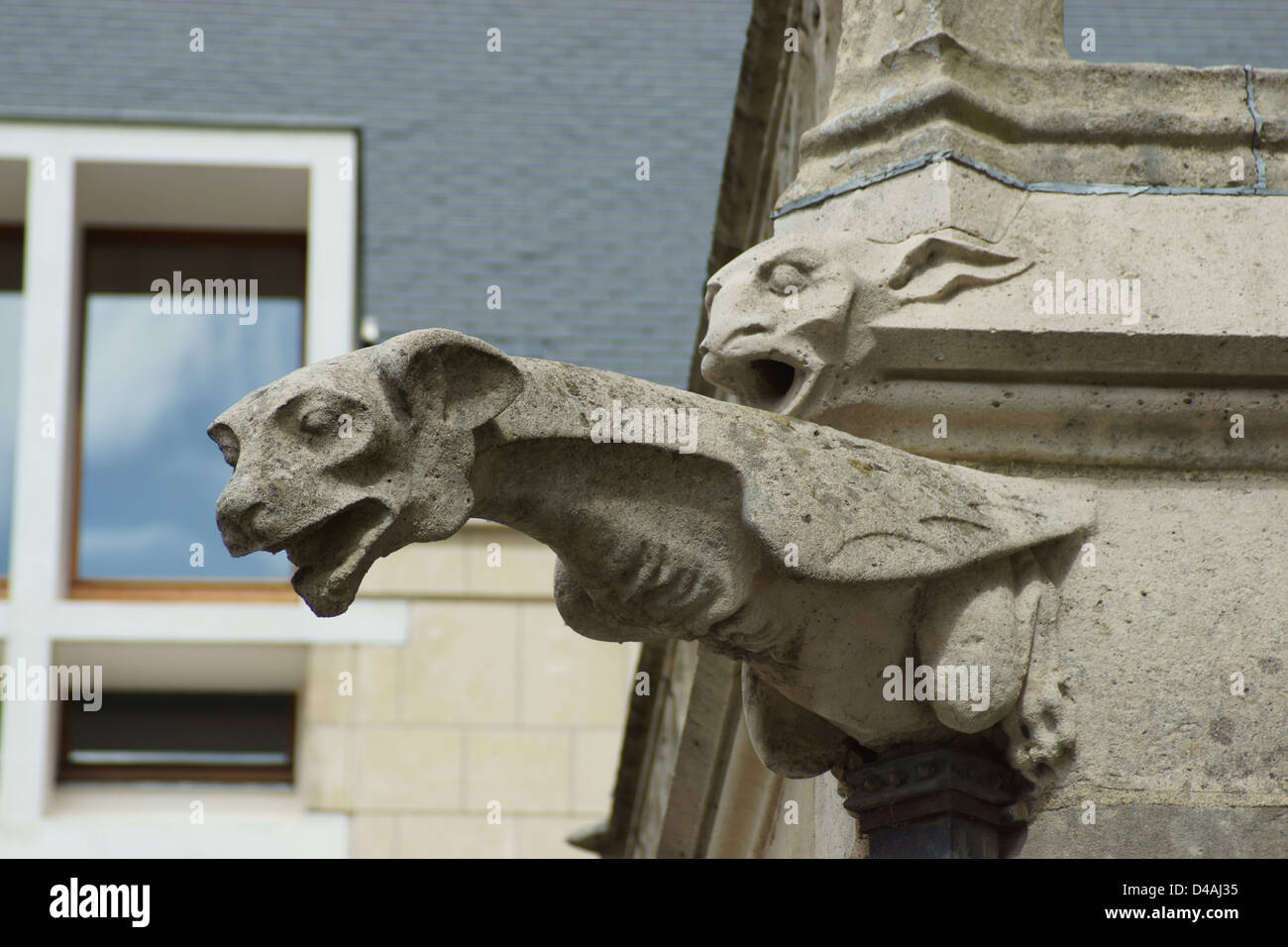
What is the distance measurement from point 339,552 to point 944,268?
34.1 inches

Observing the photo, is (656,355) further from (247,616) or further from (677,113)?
(247,616)

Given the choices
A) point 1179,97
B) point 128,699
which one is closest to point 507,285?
point 128,699

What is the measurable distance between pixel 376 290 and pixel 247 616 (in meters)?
1.75

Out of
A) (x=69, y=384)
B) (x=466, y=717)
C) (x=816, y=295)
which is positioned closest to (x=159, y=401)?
(x=69, y=384)

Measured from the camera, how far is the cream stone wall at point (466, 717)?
10211mm

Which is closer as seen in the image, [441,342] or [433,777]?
[441,342]

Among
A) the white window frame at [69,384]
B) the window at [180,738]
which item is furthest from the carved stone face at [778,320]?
the window at [180,738]

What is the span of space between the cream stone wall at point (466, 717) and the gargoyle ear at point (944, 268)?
7727mm

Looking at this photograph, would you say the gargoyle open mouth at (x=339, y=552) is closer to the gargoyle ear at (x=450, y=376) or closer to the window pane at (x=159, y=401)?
Answer: the gargoyle ear at (x=450, y=376)

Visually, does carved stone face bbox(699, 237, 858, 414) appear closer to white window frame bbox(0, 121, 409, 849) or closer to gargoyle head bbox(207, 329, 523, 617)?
gargoyle head bbox(207, 329, 523, 617)

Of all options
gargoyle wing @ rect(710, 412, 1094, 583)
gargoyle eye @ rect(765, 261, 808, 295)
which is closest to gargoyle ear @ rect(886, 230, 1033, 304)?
gargoyle eye @ rect(765, 261, 808, 295)

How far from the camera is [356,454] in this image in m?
2.05

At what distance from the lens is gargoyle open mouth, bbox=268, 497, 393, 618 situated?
2066 millimetres
